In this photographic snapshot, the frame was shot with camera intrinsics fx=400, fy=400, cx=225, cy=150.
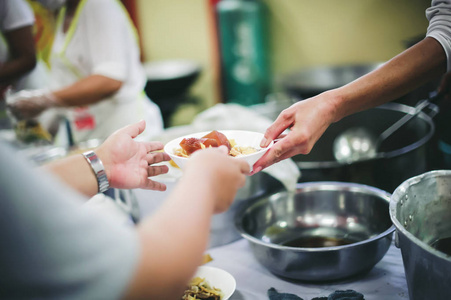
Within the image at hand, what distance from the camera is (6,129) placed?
2756 mm

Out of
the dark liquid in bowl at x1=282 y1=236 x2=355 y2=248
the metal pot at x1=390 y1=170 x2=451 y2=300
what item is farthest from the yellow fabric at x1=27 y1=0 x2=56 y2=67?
the metal pot at x1=390 y1=170 x2=451 y2=300

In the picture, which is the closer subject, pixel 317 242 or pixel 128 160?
pixel 128 160

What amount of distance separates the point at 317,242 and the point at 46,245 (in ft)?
3.14

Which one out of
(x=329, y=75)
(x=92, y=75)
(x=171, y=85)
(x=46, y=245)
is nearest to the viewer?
(x=46, y=245)

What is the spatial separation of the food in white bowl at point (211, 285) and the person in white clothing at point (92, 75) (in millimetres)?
905

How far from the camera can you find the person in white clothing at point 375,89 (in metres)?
1.15

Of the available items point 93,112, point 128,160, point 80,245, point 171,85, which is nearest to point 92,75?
point 93,112

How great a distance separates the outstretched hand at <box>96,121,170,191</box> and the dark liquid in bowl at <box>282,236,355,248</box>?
479 millimetres

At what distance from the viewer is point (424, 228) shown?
110 cm

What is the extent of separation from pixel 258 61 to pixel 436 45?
293cm

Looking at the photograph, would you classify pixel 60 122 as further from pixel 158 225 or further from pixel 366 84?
pixel 158 225

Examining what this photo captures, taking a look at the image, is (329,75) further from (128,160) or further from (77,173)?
(77,173)

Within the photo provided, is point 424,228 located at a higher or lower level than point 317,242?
higher

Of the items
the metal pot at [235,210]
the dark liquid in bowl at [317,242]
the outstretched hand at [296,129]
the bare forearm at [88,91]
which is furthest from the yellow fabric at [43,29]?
the dark liquid in bowl at [317,242]
